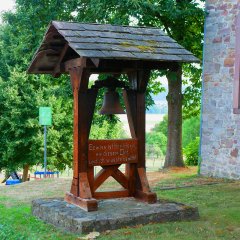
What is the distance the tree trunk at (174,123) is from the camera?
14.9 metres

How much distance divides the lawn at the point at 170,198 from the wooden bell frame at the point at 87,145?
736 millimetres

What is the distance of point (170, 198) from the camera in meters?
9.56

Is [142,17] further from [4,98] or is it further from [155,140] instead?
[155,140]

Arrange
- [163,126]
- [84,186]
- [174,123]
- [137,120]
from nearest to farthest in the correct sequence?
1. [84,186]
2. [137,120]
3. [174,123]
4. [163,126]

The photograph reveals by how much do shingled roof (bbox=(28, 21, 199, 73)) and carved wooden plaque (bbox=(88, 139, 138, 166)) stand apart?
4.58 feet

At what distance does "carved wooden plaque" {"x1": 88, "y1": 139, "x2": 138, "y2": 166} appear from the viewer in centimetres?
754

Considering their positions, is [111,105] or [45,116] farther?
[45,116]

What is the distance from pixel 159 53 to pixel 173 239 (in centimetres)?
278

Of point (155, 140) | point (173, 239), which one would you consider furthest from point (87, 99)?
point (155, 140)

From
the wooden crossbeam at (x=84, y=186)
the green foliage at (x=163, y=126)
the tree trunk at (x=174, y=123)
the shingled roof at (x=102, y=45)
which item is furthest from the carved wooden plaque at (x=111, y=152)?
the green foliage at (x=163, y=126)

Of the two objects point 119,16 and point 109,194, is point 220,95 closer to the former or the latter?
point 119,16

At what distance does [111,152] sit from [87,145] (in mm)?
406

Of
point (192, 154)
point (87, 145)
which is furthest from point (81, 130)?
point (192, 154)

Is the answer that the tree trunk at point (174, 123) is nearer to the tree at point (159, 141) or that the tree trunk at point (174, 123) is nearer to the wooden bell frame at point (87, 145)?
the wooden bell frame at point (87, 145)
